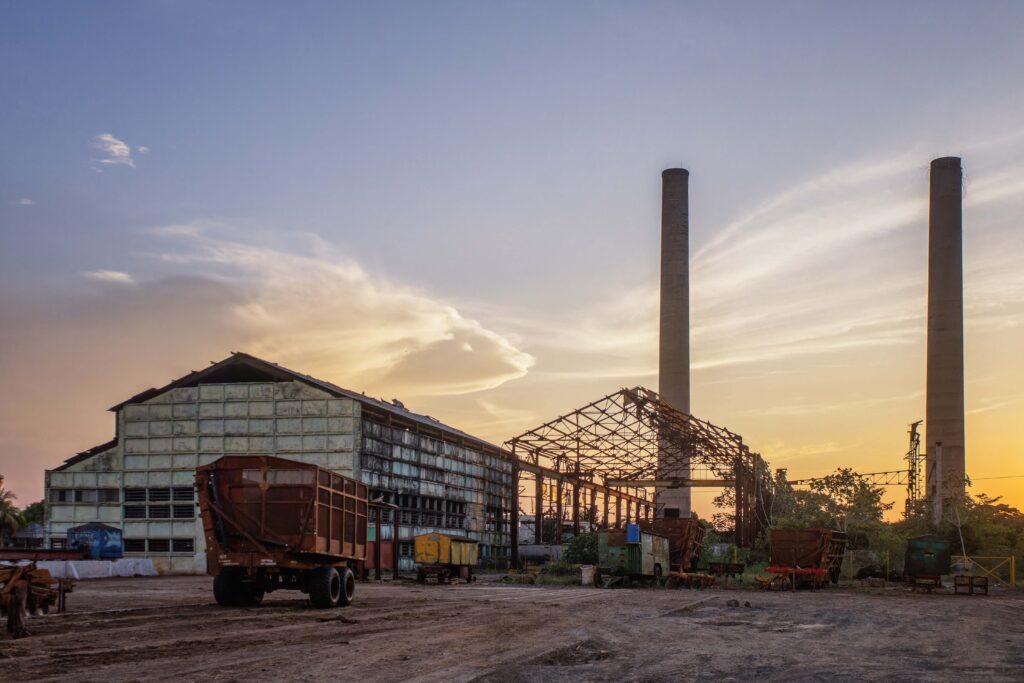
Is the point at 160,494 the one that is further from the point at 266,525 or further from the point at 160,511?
the point at 266,525

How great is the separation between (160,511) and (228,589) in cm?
3337

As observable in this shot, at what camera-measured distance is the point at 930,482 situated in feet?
207

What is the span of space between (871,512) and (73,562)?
4952 cm

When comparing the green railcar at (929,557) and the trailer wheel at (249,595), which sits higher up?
the trailer wheel at (249,595)

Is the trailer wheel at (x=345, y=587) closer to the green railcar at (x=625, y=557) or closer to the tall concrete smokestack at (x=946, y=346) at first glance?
the green railcar at (x=625, y=557)

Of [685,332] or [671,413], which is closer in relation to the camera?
[671,413]

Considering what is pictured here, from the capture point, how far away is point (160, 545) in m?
51.2

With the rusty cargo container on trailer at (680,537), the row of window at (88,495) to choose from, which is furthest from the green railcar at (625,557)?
the row of window at (88,495)

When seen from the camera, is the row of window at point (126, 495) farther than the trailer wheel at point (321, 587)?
Yes

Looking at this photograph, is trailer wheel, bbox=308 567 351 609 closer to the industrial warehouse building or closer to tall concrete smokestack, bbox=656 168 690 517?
the industrial warehouse building

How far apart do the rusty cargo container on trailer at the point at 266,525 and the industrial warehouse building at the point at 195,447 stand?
29.4m

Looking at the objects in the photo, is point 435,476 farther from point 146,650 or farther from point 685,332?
point 146,650

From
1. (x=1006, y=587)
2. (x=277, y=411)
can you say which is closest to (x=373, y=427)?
(x=277, y=411)

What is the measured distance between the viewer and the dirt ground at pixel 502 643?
38.0 feet
